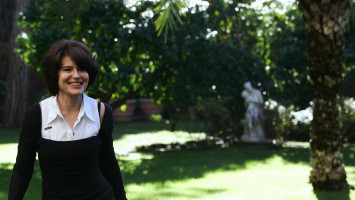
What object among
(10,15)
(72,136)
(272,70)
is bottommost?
(72,136)

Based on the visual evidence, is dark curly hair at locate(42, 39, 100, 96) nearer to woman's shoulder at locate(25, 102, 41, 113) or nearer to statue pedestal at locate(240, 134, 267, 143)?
woman's shoulder at locate(25, 102, 41, 113)

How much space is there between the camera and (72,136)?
2609mm

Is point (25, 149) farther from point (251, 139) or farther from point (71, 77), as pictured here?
point (251, 139)

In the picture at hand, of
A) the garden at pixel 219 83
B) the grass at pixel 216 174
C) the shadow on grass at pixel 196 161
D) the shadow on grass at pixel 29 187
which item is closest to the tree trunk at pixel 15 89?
the garden at pixel 219 83

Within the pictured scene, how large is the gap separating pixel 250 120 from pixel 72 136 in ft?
43.6

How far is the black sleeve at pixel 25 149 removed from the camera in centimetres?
259

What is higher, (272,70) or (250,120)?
(272,70)

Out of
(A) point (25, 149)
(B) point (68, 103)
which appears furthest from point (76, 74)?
(A) point (25, 149)

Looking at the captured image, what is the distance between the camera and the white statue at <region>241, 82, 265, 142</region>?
15656 millimetres

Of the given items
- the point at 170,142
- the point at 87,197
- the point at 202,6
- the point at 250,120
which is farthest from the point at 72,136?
the point at 170,142

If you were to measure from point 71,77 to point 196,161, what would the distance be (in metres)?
9.42

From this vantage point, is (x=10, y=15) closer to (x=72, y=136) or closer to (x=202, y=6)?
(x=202, y=6)

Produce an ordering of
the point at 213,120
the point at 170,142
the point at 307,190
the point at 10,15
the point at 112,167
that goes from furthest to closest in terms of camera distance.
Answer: the point at 10,15, the point at 170,142, the point at 213,120, the point at 307,190, the point at 112,167

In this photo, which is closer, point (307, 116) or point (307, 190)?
point (307, 190)
